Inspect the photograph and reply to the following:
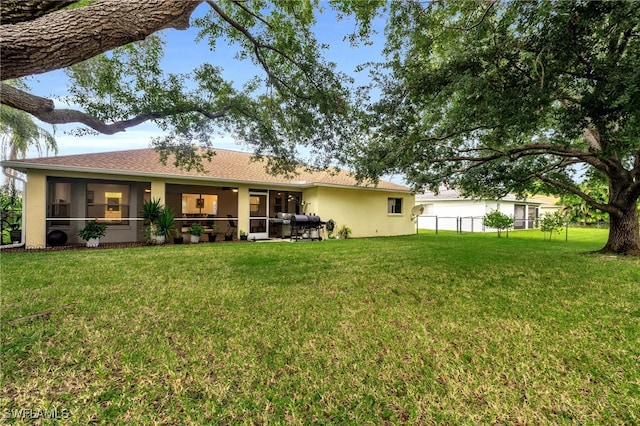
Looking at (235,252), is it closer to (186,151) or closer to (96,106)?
(186,151)

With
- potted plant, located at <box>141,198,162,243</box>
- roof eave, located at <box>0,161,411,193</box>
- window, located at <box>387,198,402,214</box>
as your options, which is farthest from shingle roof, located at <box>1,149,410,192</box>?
potted plant, located at <box>141,198,162,243</box>

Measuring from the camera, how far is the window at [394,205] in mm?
17561

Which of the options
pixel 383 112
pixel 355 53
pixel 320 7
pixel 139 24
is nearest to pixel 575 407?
pixel 139 24

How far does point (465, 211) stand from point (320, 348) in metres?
22.8

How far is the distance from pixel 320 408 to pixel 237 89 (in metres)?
8.77

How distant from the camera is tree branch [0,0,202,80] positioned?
102 inches

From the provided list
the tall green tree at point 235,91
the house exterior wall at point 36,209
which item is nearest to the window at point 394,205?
the tall green tree at point 235,91

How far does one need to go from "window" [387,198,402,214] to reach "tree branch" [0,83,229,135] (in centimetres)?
1154

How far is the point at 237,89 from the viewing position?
8.81 meters

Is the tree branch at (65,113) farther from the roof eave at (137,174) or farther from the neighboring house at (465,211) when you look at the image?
the neighboring house at (465,211)

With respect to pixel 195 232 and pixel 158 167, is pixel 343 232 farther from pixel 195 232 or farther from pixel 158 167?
pixel 158 167

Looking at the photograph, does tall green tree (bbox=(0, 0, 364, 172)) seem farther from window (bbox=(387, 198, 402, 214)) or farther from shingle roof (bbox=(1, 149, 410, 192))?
window (bbox=(387, 198, 402, 214))

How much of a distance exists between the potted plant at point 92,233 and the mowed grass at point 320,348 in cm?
454

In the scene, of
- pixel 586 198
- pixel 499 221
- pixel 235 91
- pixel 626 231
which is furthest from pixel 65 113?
pixel 499 221
